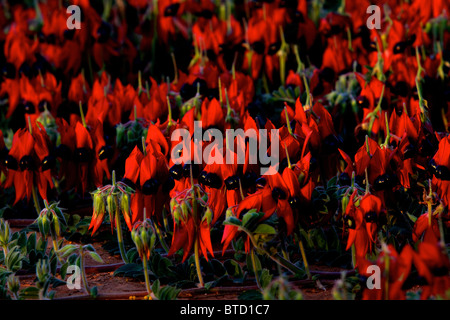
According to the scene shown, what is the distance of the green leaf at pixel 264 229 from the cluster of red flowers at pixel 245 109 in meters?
0.07

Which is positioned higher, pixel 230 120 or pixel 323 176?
pixel 230 120

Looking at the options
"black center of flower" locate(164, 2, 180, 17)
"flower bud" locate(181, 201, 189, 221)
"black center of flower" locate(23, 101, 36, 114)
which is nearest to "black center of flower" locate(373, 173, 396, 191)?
"flower bud" locate(181, 201, 189, 221)

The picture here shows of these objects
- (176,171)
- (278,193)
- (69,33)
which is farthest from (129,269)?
(69,33)

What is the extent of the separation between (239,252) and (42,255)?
699 mm

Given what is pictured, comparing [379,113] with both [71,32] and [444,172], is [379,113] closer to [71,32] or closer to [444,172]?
[444,172]

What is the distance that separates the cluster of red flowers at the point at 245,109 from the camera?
193 centimetres

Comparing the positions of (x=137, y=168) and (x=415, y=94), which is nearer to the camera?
(x=137, y=168)

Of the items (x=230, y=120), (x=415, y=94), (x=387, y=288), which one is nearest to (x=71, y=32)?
(x=230, y=120)

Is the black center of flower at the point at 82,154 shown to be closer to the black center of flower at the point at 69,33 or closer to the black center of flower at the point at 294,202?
the black center of flower at the point at 294,202

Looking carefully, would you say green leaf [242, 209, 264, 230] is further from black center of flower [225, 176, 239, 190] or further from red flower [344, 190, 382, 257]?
red flower [344, 190, 382, 257]

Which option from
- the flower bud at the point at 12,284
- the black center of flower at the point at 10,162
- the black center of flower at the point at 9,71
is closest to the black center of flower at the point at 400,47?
the black center of flower at the point at 10,162

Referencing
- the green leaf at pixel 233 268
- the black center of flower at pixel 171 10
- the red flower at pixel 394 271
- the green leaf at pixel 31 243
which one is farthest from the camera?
the black center of flower at pixel 171 10

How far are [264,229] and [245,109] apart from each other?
40.0 inches
